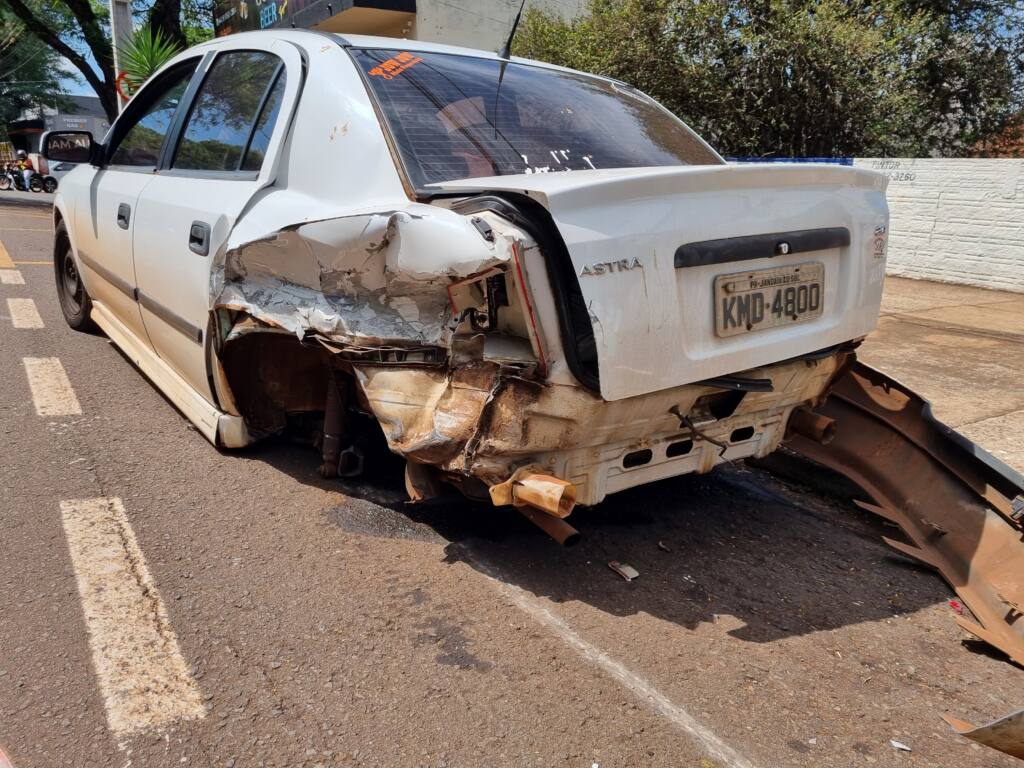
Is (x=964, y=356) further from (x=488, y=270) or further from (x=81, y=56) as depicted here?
(x=81, y=56)

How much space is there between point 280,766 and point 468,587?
1004 mm

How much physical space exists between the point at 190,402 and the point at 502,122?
6.61 feet

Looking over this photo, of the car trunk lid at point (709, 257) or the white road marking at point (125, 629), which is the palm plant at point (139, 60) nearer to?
the white road marking at point (125, 629)

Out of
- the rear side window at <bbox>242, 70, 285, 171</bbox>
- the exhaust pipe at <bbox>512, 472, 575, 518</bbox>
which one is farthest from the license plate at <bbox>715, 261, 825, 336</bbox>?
the rear side window at <bbox>242, 70, 285, 171</bbox>

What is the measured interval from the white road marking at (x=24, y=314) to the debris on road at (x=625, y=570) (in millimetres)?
5278

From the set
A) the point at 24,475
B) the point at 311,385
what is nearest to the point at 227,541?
the point at 311,385

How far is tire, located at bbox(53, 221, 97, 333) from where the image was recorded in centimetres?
589

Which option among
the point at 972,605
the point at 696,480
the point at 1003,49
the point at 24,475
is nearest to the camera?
the point at 972,605

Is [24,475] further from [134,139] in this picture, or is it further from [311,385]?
[134,139]

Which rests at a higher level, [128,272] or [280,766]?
[128,272]

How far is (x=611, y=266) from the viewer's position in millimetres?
2396

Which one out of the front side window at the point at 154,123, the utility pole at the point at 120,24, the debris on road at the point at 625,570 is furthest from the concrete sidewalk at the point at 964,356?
the utility pole at the point at 120,24

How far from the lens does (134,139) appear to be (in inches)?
183

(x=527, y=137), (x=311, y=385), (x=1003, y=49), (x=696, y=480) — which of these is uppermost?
(x=1003, y=49)
